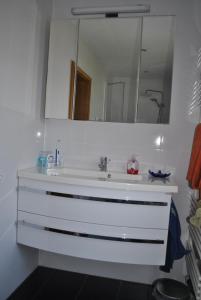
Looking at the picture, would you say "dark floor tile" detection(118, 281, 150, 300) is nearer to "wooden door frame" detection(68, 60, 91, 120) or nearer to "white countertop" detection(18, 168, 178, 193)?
"white countertop" detection(18, 168, 178, 193)

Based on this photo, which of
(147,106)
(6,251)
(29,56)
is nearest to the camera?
(6,251)

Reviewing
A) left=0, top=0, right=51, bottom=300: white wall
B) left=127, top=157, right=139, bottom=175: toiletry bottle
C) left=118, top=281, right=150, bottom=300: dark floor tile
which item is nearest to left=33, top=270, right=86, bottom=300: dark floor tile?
left=0, top=0, right=51, bottom=300: white wall

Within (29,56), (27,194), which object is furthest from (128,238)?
(29,56)

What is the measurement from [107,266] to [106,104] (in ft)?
4.68

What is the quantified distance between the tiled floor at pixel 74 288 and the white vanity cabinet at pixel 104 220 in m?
0.45

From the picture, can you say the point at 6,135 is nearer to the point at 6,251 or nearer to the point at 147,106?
the point at 6,251

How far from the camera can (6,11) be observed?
5.57 ft

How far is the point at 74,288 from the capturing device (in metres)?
2.13

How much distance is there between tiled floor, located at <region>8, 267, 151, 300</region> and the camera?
2020mm

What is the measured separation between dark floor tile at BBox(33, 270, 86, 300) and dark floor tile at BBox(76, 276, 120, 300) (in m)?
0.06

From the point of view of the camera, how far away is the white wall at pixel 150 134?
2.11 metres

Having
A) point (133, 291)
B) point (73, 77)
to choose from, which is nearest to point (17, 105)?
point (73, 77)

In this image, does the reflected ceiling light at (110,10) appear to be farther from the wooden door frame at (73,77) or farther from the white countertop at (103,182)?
the white countertop at (103,182)

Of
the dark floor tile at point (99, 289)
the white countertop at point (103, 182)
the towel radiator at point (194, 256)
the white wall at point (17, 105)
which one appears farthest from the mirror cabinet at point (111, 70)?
the dark floor tile at point (99, 289)
